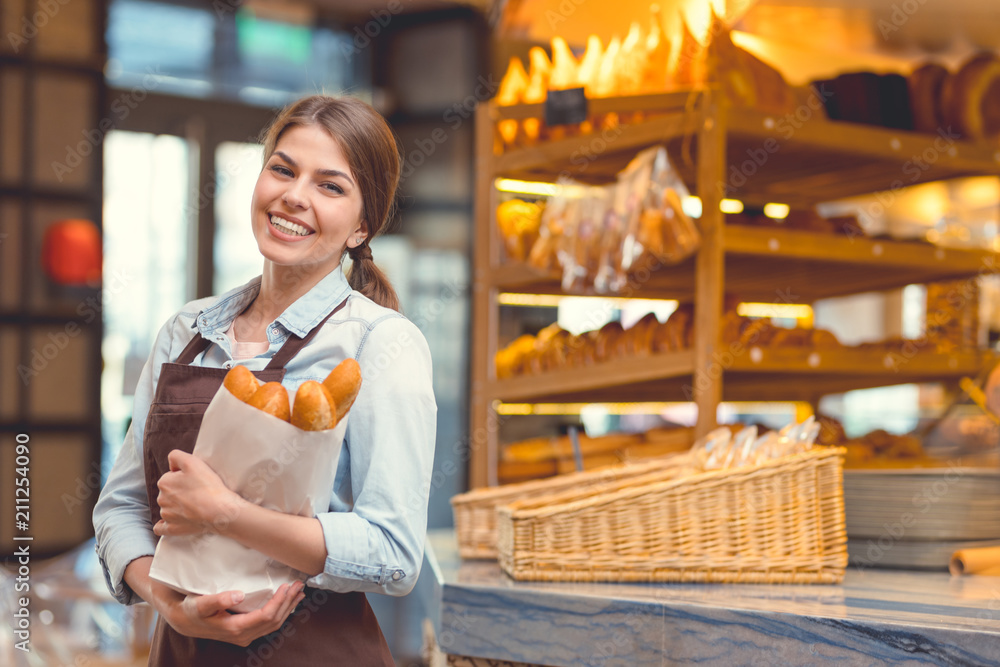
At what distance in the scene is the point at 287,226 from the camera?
3.74 feet

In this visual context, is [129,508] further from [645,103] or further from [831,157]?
[831,157]

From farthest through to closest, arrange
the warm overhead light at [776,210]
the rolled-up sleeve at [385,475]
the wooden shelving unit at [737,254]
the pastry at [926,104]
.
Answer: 1. the warm overhead light at [776,210]
2. the pastry at [926,104]
3. the wooden shelving unit at [737,254]
4. the rolled-up sleeve at [385,475]

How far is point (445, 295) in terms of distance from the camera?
490cm

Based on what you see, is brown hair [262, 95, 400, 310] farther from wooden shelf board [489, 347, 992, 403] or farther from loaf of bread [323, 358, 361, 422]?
wooden shelf board [489, 347, 992, 403]

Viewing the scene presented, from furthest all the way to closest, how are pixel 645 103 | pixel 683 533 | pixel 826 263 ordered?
1. pixel 826 263
2. pixel 645 103
3. pixel 683 533

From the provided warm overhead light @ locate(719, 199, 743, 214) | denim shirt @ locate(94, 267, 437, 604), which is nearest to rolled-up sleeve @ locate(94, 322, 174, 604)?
denim shirt @ locate(94, 267, 437, 604)

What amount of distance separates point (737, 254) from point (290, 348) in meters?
1.53

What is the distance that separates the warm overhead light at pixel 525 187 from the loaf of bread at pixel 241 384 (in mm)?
1944

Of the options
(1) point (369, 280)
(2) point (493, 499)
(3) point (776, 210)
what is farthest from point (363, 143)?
(3) point (776, 210)

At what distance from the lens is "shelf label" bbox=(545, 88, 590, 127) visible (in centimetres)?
233

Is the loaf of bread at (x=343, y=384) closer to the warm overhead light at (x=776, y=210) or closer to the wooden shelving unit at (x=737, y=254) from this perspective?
the wooden shelving unit at (x=737, y=254)

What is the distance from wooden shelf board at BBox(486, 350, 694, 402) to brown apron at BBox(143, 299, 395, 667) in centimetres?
129

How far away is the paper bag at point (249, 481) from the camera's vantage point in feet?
3.04
